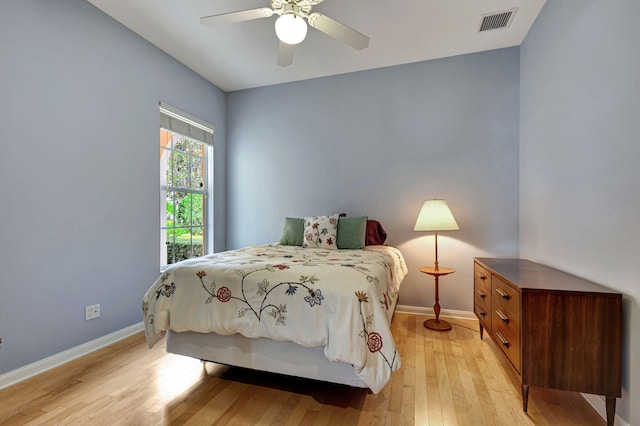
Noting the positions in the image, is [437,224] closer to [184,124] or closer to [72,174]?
[184,124]

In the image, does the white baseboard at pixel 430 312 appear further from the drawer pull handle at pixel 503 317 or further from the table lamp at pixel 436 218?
the drawer pull handle at pixel 503 317

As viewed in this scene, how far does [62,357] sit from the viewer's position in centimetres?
211

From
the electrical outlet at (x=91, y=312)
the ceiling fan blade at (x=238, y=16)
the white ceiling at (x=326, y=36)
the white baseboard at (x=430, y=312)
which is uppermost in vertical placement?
the white ceiling at (x=326, y=36)

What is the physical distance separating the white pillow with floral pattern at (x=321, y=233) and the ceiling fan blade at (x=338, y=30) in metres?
1.64

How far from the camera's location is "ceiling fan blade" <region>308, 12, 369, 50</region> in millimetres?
1893

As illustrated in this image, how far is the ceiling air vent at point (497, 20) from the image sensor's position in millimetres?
2434

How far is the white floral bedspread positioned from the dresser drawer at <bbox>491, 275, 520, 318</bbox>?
710 millimetres

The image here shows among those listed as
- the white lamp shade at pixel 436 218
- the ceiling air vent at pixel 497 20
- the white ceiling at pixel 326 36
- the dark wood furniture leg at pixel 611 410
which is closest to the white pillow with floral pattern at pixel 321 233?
the white lamp shade at pixel 436 218

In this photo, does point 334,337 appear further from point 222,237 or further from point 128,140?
point 222,237

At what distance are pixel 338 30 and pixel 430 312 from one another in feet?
9.29

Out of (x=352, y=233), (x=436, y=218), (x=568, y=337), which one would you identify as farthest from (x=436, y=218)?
(x=568, y=337)

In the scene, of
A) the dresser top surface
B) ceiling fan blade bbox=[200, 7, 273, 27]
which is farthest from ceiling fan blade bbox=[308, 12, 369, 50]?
the dresser top surface

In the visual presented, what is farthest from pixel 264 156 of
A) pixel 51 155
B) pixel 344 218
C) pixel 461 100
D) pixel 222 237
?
pixel 461 100

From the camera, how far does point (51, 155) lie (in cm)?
210
